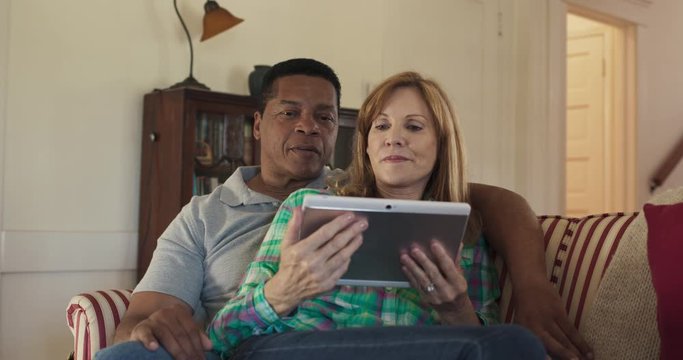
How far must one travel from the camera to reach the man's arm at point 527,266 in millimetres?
1557

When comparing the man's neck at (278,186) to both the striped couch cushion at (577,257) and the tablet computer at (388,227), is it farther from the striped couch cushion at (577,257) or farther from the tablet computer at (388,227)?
the tablet computer at (388,227)

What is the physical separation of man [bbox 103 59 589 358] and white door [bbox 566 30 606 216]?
3206 mm

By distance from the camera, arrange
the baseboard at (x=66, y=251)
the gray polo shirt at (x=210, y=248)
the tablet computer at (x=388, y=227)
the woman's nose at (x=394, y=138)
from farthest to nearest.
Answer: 1. the baseboard at (x=66, y=251)
2. the gray polo shirt at (x=210, y=248)
3. the woman's nose at (x=394, y=138)
4. the tablet computer at (x=388, y=227)

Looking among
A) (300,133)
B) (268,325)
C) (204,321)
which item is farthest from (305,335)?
(300,133)

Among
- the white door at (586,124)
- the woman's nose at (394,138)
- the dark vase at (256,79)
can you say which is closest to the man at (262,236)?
the woman's nose at (394,138)

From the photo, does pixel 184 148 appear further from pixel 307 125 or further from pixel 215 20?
pixel 307 125

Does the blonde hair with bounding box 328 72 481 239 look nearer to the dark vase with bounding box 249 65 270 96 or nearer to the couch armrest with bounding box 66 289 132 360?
the couch armrest with bounding box 66 289 132 360

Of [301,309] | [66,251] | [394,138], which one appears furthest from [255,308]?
[66,251]

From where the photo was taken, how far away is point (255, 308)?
1.50 metres

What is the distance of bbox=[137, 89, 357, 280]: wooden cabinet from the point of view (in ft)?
9.63

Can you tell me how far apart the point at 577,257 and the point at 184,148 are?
1.58 metres

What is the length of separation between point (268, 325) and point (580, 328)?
26.2 inches

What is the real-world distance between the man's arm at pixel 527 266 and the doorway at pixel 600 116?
324cm

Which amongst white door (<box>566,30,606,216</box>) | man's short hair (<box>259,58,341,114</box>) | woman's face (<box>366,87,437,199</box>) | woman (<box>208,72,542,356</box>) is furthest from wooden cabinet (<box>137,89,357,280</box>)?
white door (<box>566,30,606,216</box>)
